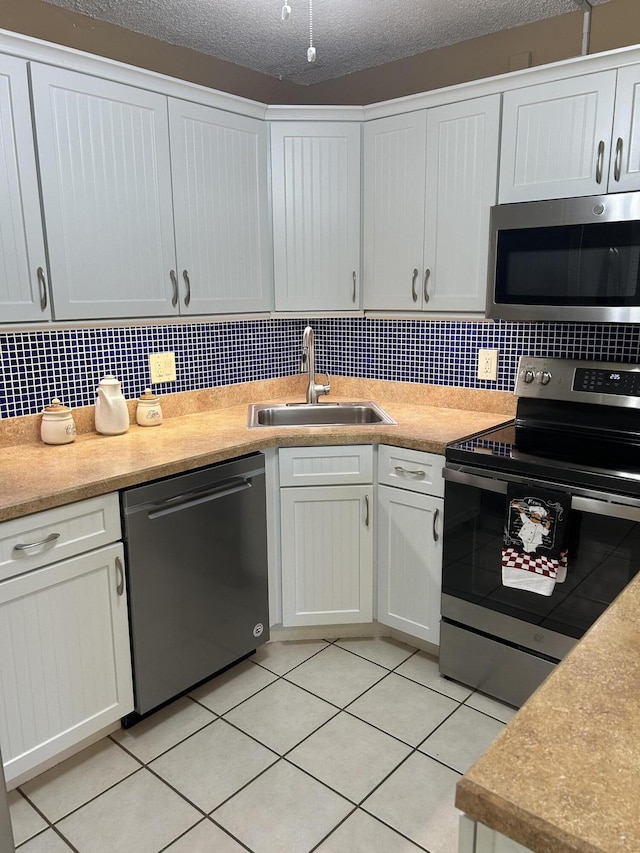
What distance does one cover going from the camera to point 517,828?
0.65 meters

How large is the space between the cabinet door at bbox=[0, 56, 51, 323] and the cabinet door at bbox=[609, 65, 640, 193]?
1.87 m

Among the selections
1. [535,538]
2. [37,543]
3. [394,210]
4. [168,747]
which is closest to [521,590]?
[535,538]

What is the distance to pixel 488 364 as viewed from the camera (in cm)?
271

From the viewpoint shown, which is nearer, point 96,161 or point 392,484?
point 96,161

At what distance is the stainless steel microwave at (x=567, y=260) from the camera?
1970 mm

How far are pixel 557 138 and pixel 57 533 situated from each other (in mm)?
2079

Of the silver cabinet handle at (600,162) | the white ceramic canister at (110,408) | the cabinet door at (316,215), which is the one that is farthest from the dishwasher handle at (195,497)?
the silver cabinet handle at (600,162)

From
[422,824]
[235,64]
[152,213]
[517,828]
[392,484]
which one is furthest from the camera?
[235,64]

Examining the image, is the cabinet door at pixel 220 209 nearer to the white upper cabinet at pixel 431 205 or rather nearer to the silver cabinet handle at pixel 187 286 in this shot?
the silver cabinet handle at pixel 187 286

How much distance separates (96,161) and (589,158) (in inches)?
65.5

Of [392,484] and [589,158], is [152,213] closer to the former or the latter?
[392,484]

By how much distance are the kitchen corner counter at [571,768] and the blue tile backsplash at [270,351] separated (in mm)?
1793

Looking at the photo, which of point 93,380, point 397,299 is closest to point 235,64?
point 397,299

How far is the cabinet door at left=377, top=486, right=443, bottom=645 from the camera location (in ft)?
7.71
